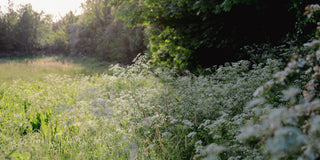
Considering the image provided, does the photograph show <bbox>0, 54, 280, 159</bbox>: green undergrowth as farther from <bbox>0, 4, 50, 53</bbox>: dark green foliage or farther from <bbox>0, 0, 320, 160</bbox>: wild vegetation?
<bbox>0, 4, 50, 53</bbox>: dark green foliage

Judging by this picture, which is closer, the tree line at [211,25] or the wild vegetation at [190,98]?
the wild vegetation at [190,98]

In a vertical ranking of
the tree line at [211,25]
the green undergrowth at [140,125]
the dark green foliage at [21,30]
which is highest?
the dark green foliage at [21,30]

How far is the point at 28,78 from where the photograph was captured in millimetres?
9203

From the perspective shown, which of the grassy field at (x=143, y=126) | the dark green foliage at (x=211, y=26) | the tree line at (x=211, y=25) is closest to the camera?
the grassy field at (x=143, y=126)

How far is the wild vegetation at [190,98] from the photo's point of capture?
1354 mm

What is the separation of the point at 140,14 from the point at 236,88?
13.6ft

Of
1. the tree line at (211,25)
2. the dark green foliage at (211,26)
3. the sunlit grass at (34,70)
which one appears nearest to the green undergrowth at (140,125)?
the tree line at (211,25)

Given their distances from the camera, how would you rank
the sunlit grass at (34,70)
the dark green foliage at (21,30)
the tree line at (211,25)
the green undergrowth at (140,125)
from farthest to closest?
the dark green foliage at (21,30) → the sunlit grass at (34,70) → the tree line at (211,25) → the green undergrowth at (140,125)

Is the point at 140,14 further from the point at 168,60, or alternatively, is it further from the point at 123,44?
the point at 123,44

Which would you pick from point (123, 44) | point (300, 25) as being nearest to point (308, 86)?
point (300, 25)

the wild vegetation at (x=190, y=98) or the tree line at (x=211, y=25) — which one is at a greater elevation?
the tree line at (x=211, y=25)

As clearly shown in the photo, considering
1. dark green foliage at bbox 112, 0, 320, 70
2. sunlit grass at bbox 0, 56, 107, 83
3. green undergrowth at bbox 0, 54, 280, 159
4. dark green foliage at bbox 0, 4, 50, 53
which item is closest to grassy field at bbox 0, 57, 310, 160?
green undergrowth at bbox 0, 54, 280, 159

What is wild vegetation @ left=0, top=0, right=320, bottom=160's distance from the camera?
1.35m

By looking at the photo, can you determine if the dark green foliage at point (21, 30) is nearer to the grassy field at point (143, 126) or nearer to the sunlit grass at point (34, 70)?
the sunlit grass at point (34, 70)
